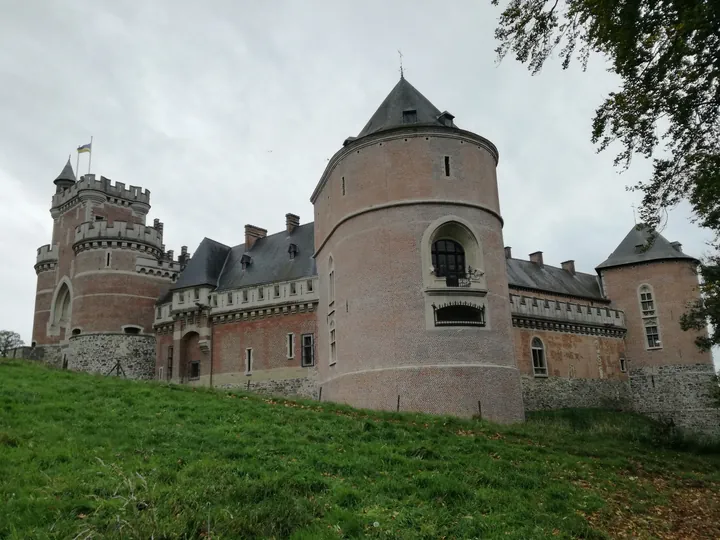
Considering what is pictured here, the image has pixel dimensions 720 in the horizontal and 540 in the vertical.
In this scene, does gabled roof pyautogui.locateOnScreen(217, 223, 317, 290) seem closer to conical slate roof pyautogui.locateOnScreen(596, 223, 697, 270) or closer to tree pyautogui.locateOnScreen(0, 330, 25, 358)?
conical slate roof pyautogui.locateOnScreen(596, 223, 697, 270)

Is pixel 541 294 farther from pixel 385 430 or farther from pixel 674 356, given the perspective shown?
pixel 385 430

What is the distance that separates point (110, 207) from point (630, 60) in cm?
3193

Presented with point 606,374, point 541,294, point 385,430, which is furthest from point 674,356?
point 385,430

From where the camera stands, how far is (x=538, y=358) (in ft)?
108

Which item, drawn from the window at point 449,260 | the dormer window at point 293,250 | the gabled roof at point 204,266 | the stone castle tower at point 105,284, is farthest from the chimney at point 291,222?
the window at point 449,260

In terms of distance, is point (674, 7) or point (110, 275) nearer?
point (674, 7)

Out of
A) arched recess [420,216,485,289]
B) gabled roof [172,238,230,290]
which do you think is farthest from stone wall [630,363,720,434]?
gabled roof [172,238,230,290]

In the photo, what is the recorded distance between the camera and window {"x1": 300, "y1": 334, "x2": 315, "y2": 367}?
26625 mm

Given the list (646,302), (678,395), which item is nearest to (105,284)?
(646,302)

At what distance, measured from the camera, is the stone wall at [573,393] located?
3192cm

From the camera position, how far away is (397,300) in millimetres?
20359

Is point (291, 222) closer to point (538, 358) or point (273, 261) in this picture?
point (273, 261)

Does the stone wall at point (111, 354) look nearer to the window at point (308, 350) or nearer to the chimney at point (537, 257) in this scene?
the window at point (308, 350)

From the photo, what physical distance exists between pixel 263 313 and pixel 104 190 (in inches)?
562
